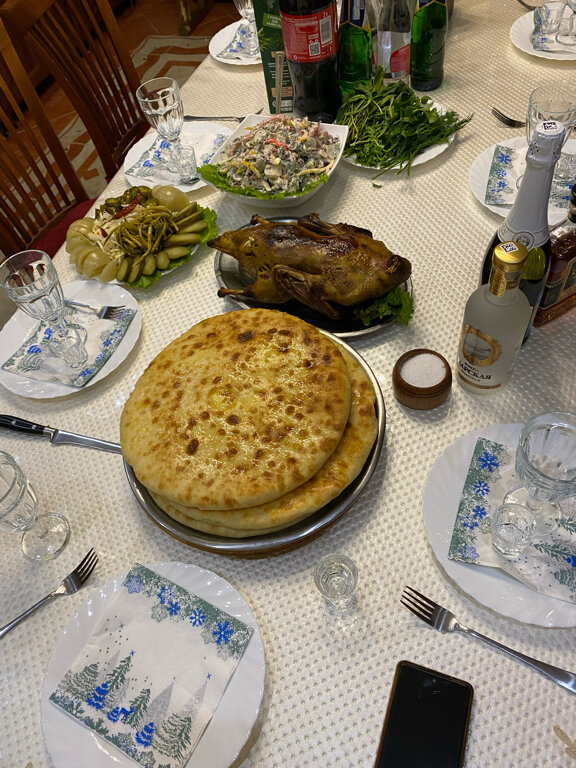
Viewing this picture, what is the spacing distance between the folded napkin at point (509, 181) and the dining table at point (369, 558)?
50 mm

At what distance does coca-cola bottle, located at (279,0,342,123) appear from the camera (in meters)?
1.43

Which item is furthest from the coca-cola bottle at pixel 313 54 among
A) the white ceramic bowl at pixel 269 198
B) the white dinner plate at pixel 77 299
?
the white dinner plate at pixel 77 299

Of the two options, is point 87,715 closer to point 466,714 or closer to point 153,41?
point 466,714

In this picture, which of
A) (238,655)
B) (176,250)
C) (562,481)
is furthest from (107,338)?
(562,481)

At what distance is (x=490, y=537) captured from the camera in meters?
0.90

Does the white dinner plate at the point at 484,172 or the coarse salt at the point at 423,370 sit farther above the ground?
the coarse salt at the point at 423,370

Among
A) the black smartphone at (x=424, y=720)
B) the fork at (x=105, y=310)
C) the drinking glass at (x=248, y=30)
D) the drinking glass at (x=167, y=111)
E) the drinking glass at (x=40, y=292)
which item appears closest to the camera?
the black smartphone at (x=424, y=720)

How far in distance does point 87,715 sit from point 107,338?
79 centimetres

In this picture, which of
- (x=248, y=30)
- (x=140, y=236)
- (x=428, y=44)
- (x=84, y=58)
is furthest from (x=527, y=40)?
(x=84, y=58)

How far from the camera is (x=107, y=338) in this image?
131 centimetres

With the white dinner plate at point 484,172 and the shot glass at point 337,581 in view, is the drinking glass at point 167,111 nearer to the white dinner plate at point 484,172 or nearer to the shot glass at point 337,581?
the white dinner plate at point 484,172

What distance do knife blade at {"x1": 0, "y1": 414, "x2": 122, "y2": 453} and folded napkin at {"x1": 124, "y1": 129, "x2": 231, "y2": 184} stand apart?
87 centimetres

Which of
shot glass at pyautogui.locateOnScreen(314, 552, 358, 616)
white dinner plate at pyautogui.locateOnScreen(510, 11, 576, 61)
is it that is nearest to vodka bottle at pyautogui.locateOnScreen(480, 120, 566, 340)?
→ shot glass at pyautogui.locateOnScreen(314, 552, 358, 616)

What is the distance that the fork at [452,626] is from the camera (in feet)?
2.61
